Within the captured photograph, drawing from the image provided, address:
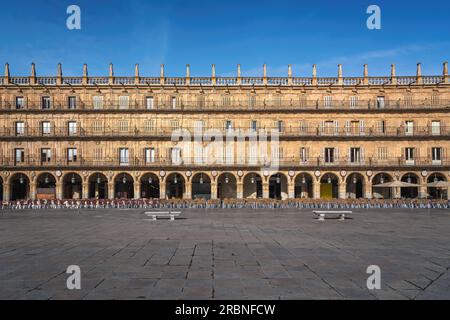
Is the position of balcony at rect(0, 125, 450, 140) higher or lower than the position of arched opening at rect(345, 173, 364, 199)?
higher

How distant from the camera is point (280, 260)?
9344 millimetres

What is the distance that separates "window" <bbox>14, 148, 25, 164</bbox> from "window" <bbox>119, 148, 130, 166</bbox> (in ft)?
32.7

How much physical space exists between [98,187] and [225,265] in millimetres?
36885

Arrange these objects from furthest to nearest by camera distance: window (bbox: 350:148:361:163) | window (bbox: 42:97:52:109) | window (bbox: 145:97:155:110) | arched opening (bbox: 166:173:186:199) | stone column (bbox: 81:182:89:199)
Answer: arched opening (bbox: 166:173:186:199) < window (bbox: 145:97:155:110) < window (bbox: 42:97:52:109) < window (bbox: 350:148:361:163) < stone column (bbox: 81:182:89:199)

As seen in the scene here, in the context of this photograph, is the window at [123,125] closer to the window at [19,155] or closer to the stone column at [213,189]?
the window at [19,155]

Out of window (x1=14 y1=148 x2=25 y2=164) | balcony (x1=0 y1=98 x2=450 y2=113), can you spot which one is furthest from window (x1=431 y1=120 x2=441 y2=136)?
window (x1=14 y1=148 x2=25 y2=164)

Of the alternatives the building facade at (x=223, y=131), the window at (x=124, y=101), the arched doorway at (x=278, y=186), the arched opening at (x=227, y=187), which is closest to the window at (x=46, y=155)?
the building facade at (x=223, y=131)

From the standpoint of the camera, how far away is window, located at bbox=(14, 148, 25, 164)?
4103 centimetres

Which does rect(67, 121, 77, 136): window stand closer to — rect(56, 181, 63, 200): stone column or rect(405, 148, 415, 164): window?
rect(56, 181, 63, 200): stone column

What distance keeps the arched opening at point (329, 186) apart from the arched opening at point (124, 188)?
20.6m

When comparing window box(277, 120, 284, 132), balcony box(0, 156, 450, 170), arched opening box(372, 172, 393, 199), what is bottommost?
arched opening box(372, 172, 393, 199)

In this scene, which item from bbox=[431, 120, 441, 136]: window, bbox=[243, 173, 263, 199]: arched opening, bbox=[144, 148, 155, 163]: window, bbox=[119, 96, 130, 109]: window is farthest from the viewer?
bbox=[243, 173, 263, 199]: arched opening

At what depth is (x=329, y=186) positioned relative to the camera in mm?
42438
